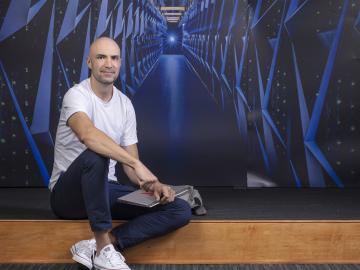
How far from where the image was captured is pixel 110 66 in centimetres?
249

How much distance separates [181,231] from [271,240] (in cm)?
45

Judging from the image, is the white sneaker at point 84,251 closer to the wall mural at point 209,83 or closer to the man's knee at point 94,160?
the man's knee at point 94,160

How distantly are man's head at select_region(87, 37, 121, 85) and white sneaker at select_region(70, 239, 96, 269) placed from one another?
2.53 ft

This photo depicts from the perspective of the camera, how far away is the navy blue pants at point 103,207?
2.22m

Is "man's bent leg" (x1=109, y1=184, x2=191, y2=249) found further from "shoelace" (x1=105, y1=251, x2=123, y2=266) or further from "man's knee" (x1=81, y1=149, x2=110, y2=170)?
"man's knee" (x1=81, y1=149, x2=110, y2=170)

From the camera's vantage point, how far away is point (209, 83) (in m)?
3.56

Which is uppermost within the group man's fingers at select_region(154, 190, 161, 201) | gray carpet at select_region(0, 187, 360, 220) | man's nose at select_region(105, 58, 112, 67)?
man's nose at select_region(105, 58, 112, 67)

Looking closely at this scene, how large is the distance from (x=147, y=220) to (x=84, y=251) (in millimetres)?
323

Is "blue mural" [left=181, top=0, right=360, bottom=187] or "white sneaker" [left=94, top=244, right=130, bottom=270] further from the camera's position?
"blue mural" [left=181, top=0, right=360, bottom=187]

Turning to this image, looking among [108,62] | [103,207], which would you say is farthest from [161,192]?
[108,62]

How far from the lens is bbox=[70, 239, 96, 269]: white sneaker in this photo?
2.35 metres

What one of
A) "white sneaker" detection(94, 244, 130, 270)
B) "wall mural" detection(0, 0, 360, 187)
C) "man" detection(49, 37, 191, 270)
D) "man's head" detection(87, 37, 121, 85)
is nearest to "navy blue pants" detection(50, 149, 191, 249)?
"man" detection(49, 37, 191, 270)

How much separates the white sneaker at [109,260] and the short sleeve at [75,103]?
0.63 metres

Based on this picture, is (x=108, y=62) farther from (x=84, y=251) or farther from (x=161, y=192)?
(x=84, y=251)
